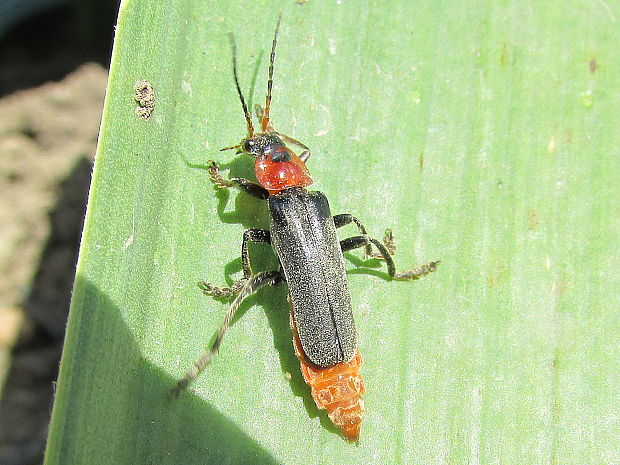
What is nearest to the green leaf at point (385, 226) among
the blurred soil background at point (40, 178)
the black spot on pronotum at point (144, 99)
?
the black spot on pronotum at point (144, 99)

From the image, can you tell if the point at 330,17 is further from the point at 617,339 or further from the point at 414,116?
the point at 617,339

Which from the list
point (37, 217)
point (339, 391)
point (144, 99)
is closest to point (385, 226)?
point (339, 391)

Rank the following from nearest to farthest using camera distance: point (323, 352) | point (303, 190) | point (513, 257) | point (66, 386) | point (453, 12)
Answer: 1. point (66, 386)
2. point (323, 352)
3. point (303, 190)
4. point (513, 257)
5. point (453, 12)

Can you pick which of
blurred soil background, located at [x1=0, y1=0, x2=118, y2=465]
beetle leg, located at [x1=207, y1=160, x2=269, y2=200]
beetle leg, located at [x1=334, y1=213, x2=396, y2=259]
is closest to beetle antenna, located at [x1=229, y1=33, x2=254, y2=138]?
beetle leg, located at [x1=207, y1=160, x2=269, y2=200]

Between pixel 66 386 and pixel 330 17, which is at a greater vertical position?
pixel 330 17

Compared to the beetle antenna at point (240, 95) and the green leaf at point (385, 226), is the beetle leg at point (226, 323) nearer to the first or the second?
the green leaf at point (385, 226)

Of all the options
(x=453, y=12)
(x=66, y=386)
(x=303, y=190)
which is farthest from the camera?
(x=453, y=12)

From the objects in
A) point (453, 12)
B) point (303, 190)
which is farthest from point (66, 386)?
point (453, 12)
